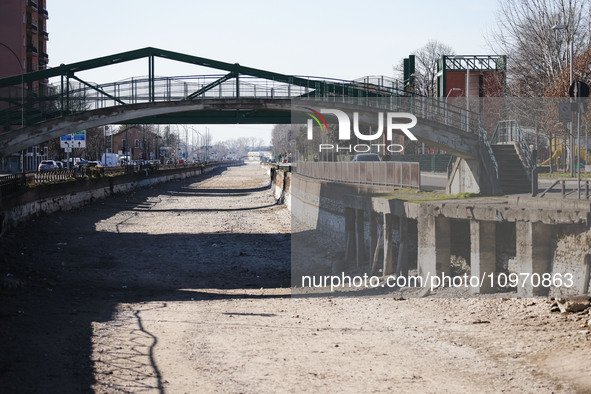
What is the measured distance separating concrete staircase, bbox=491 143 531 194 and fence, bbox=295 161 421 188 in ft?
12.7

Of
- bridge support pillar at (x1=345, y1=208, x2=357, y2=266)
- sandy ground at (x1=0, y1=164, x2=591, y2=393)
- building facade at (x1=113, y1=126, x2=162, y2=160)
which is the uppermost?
building facade at (x1=113, y1=126, x2=162, y2=160)

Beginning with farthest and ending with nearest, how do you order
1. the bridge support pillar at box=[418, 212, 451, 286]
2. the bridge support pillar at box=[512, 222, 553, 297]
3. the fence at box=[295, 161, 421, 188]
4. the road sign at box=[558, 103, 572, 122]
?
the fence at box=[295, 161, 421, 188] < the road sign at box=[558, 103, 572, 122] < the bridge support pillar at box=[418, 212, 451, 286] < the bridge support pillar at box=[512, 222, 553, 297]

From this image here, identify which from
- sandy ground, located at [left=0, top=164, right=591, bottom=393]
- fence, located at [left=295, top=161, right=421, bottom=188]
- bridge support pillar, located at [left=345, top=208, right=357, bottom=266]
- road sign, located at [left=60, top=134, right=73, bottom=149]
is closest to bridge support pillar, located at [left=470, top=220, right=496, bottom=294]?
sandy ground, located at [left=0, top=164, right=591, bottom=393]

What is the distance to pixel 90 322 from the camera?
1966 centimetres

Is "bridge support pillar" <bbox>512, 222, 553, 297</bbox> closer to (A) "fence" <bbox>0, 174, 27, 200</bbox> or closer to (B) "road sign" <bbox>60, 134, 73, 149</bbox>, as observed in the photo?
(A) "fence" <bbox>0, 174, 27, 200</bbox>

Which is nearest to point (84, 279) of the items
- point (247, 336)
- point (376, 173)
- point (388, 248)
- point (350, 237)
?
point (247, 336)

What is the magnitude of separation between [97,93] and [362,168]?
58.7 feet

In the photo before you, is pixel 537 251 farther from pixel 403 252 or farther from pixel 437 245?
pixel 403 252

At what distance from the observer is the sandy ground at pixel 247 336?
14.7 meters

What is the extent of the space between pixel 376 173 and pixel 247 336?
22.4 meters

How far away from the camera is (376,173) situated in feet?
131

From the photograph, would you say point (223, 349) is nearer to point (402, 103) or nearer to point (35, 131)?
point (402, 103)

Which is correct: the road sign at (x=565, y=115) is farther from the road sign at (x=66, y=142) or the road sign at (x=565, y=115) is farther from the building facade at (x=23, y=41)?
the building facade at (x=23, y=41)

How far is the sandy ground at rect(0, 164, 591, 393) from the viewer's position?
14.7 m
